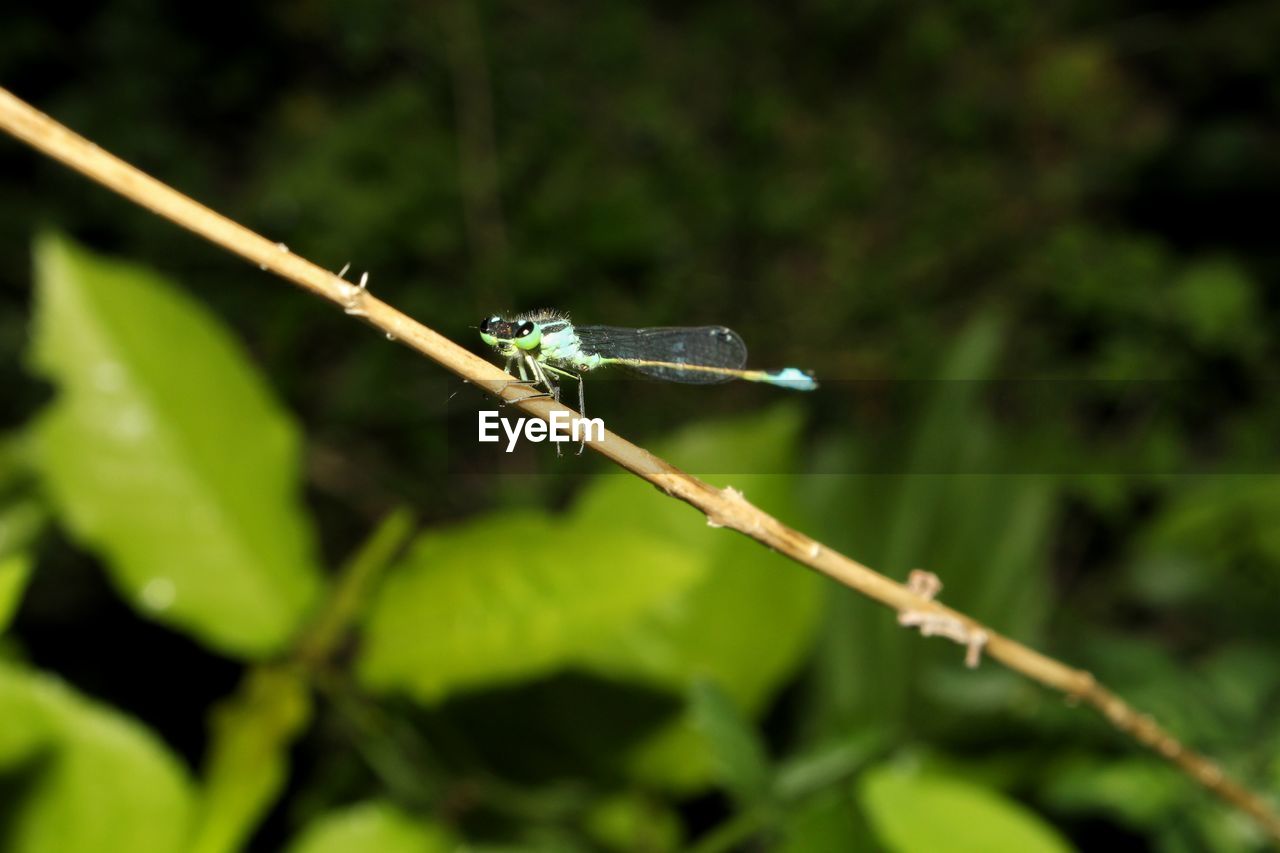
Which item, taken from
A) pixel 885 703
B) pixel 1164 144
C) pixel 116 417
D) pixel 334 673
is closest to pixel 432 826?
pixel 334 673

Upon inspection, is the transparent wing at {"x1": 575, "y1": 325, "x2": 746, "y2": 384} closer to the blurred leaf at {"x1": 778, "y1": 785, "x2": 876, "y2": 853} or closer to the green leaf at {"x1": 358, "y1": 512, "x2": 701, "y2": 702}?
the green leaf at {"x1": 358, "y1": 512, "x2": 701, "y2": 702}

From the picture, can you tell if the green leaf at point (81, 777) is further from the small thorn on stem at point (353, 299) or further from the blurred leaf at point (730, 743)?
the small thorn on stem at point (353, 299)

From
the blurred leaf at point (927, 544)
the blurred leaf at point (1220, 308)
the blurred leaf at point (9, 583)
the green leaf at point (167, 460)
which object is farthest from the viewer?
the blurred leaf at point (1220, 308)

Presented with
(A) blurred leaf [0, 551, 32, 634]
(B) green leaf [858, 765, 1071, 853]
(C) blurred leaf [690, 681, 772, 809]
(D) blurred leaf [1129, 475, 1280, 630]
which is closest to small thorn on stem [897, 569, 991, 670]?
(B) green leaf [858, 765, 1071, 853]

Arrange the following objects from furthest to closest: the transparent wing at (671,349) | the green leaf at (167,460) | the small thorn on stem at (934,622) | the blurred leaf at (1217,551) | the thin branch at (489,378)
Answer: the blurred leaf at (1217,551) < the green leaf at (167,460) < the transparent wing at (671,349) < the small thorn on stem at (934,622) < the thin branch at (489,378)

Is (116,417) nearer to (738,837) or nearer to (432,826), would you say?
(432,826)

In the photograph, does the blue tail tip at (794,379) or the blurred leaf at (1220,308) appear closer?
the blue tail tip at (794,379)

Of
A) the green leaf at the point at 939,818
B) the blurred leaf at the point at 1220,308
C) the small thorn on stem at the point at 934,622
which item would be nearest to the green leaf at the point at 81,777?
the green leaf at the point at 939,818

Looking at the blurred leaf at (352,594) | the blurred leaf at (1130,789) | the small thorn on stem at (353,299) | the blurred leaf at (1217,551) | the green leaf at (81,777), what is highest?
the blurred leaf at (1217,551)
